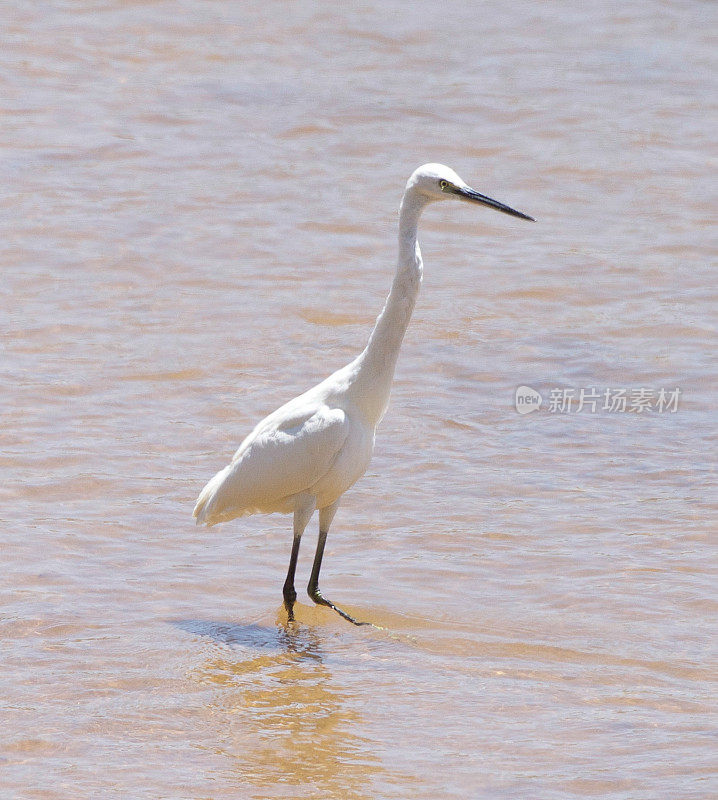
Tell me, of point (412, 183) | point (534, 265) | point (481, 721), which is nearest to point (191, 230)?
point (534, 265)

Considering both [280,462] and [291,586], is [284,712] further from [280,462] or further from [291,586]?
[280,462]

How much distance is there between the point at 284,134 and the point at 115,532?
6.88 m

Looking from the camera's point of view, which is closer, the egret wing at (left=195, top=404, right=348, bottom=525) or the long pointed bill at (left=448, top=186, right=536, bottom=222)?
the long pointed bill at (left=448, top=186, right=536, bottom=222)

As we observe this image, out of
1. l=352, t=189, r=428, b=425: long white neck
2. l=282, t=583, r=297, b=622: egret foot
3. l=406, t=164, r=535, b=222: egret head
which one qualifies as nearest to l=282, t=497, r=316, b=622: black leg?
l=282, t=583, r=297, b=622: egret foot

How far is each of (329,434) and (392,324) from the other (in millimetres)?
509

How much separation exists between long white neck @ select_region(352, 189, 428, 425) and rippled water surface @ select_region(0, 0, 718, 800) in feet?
2.80

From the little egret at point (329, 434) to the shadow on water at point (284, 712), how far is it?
11.5 inches

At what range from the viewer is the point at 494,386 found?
8.06m

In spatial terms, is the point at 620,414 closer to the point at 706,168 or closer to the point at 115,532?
the point at 115,532

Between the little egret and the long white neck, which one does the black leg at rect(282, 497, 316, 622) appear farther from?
the long white neck

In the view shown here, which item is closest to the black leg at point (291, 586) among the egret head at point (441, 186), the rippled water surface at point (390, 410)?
the rippled water surface at point (390, 410)

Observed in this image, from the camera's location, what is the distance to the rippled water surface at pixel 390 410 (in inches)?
182

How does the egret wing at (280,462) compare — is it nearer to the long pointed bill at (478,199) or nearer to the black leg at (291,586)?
the black leg at (291,586)

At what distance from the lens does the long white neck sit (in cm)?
539
